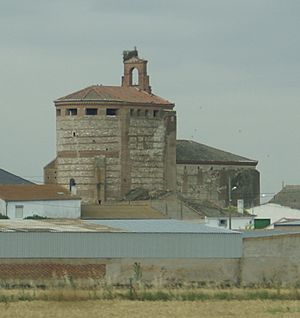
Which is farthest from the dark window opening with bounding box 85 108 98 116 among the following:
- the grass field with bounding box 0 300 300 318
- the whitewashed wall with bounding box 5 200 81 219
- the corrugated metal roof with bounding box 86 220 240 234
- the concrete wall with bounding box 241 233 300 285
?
the grass field with bounding box 0 300 300 318

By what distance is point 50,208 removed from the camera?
242ft

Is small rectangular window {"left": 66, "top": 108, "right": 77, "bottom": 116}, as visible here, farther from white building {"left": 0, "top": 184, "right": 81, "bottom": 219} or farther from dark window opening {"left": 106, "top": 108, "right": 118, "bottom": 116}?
white building {"left": 0, "top": 184, "right": 81, "bottom": 219}

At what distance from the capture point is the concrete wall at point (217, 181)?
3765 inches

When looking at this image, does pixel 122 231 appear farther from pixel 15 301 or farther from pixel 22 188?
pixel 22 188

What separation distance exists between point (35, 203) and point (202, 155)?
1060 inches

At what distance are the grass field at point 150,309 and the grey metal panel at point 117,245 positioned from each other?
15376 millimetres

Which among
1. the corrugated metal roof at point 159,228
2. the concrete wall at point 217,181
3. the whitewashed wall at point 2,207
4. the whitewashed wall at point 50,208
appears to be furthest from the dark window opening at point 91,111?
the corrugated metal roof at point 159,228

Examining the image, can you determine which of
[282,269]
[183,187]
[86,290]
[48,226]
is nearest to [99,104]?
[183,187]

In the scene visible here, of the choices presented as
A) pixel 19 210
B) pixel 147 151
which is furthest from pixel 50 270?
pixel 147 151

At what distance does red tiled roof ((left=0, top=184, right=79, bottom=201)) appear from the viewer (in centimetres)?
7325

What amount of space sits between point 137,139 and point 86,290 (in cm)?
5683

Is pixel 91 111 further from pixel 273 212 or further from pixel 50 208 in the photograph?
pixel 50 208

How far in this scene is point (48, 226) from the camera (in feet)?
176

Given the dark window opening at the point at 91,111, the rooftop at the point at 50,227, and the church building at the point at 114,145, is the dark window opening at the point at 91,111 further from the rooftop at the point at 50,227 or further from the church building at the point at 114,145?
the rooftop at the point at 50,227
